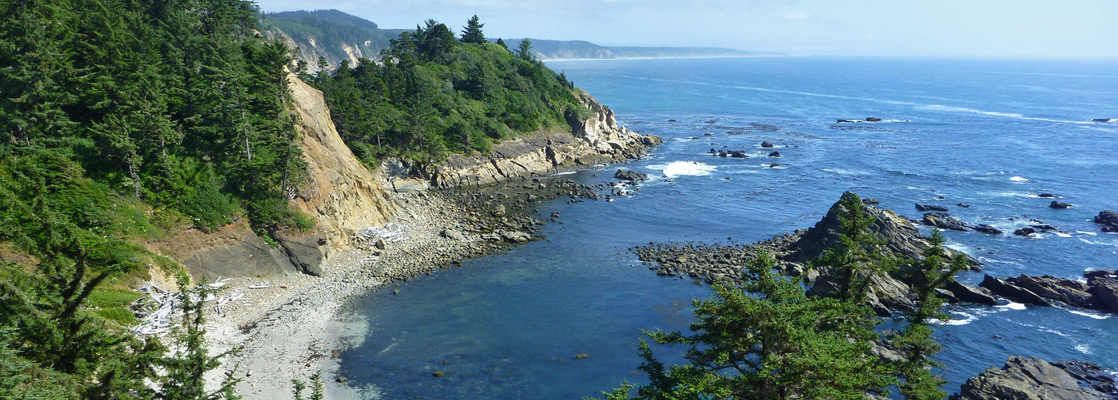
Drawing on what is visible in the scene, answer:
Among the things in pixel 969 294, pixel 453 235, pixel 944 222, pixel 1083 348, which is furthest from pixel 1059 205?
pixel 453 235

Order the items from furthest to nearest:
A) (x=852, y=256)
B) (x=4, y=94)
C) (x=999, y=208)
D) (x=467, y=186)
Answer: (x=467, y=186)
(x=999, y=208)
(x=4, y=94)
(x=852, y=256)

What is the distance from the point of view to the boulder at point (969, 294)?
50.3 m

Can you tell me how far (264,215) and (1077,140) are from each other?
149m

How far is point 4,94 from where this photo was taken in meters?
46.8

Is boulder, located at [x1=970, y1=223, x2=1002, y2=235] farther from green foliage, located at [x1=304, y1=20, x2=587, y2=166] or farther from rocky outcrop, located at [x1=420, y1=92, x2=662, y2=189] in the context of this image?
green foliage, located at [x1=304, y1=20, x2=587, y2=166]

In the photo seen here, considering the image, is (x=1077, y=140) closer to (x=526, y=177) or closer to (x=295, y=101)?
(x=526, y=177)

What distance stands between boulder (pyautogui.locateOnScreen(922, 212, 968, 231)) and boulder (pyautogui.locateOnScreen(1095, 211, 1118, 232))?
14477mm

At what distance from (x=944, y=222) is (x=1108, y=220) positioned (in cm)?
1812

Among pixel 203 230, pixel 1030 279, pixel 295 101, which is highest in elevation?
pixel 295 101

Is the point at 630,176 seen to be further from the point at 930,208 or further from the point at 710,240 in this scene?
the point at 930,208

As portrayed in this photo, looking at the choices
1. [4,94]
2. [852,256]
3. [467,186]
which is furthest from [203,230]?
[852,256]

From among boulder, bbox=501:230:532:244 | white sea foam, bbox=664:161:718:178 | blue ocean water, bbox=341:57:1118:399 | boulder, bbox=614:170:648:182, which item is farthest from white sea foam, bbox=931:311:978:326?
white sea foam, bbox=664:161:718:178

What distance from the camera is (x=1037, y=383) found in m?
35.8

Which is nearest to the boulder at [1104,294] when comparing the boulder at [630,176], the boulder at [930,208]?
the boulder at [930,208]
